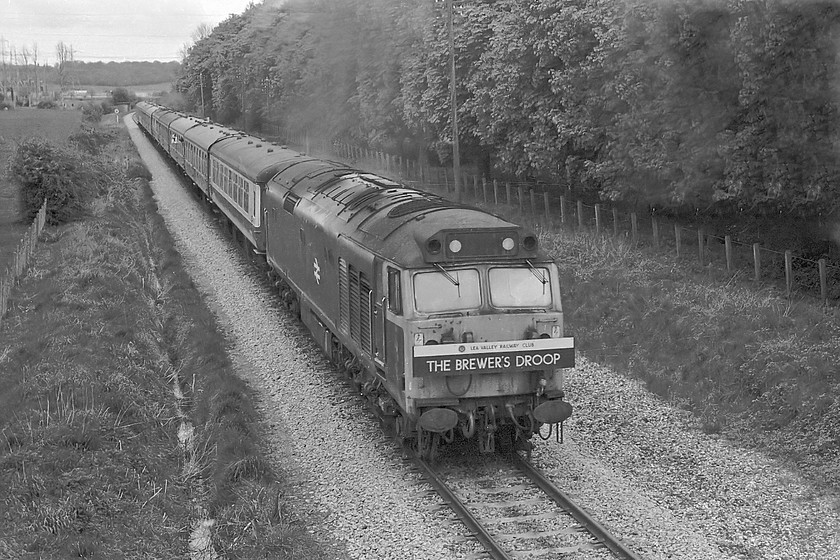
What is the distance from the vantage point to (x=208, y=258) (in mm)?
29156

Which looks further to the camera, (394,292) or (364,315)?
(364,315)

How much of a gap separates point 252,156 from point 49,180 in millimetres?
9083

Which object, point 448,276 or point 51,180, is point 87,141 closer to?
point 51,180

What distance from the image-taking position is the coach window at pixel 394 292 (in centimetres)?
1191

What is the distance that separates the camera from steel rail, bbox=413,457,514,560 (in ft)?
33.4

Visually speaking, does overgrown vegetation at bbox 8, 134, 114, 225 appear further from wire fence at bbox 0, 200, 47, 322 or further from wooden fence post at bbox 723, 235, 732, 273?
wooden fence post at bbox 723, 235, 732, 273

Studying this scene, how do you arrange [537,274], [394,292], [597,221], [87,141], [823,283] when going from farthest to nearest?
[87,141] < [597,221] < [823,283] < [537,274] < [394,292]

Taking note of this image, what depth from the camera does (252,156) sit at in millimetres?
27734

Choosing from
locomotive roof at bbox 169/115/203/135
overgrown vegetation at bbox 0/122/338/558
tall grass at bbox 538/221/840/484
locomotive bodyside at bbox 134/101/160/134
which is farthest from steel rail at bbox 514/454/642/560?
locomotive bodyside at bbox 134/101/160/134

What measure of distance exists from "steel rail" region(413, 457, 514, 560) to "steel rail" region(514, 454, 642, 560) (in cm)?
113

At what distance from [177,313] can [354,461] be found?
967cm

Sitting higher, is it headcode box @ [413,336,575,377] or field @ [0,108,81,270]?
field @ [0,108,81,270]

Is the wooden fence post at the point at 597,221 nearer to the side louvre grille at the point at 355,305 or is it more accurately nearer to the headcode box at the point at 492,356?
the side louvre grille at the point at 355,305

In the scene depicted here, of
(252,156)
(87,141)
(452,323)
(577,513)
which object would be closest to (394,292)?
(452,323)
